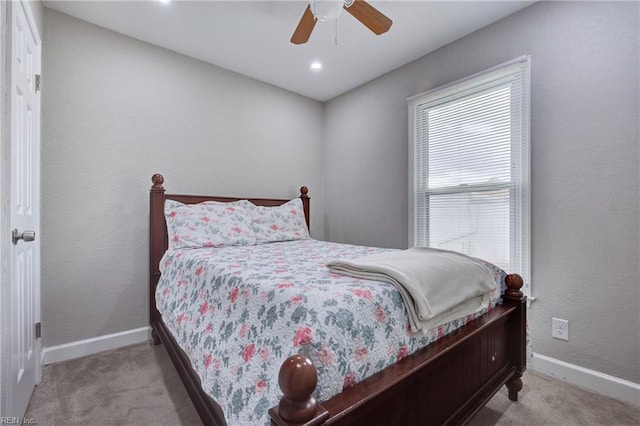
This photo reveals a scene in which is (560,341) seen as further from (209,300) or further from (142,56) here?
(142,56)

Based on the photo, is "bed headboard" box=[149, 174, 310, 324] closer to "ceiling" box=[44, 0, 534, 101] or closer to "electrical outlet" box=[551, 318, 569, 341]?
"ceiling" box=[44, 0, 534, 101]

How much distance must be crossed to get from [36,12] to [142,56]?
0.71 metres

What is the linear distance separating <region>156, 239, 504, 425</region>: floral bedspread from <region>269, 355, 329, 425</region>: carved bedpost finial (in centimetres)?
12

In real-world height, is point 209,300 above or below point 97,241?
below

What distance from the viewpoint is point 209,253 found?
2.08 meters

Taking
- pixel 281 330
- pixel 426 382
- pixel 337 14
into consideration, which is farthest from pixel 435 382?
pixel 337 14

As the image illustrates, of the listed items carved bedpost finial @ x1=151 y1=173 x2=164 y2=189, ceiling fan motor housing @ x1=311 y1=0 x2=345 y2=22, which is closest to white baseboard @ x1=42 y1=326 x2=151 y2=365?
carved bedpost finial @ x1=151 y1=173 x2=164 y2=189

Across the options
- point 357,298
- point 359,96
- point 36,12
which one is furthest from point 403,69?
point 36,12

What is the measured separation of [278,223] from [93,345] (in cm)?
173

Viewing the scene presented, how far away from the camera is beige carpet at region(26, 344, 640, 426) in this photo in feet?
5.23

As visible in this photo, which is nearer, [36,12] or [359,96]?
[36,12]

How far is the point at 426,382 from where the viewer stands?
1.17 meters

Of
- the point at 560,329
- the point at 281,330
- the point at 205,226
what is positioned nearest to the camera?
the point at 281,330

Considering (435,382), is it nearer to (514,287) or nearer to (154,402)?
(514,287)
